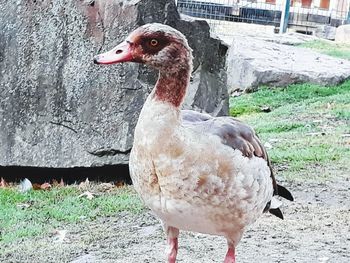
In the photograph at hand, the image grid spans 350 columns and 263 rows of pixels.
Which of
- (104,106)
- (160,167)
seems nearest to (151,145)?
(160,167)

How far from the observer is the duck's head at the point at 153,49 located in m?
3.24

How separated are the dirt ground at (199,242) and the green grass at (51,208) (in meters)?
0.11

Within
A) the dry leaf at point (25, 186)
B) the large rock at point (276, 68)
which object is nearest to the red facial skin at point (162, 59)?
the dry leaf at point (25, 186)

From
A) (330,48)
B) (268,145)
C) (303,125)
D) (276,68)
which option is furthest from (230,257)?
(330,48)

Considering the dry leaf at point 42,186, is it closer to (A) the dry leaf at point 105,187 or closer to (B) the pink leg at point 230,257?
(A) the dry leaf at point 105,187

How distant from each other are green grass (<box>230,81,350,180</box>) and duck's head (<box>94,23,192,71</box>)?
307cm

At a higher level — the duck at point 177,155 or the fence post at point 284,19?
the duck at point 177,155

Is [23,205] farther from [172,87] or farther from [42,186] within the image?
[172,87]

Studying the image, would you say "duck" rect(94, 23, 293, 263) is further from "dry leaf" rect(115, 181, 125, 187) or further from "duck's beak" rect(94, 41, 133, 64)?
"dry leaf" rect(115, 181, 125, 187)

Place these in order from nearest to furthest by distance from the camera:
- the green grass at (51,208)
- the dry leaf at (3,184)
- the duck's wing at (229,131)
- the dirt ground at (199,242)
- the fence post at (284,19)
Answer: the duck's wing at (229,131) < the dirt ground at (199,242) < the green grass at (51,208) < the dry leaf at (3,184) < the fence post at (284,19)

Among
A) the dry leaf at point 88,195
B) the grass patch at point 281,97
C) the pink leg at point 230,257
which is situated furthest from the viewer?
the grass patch at point 281,97

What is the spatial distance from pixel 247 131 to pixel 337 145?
3.88 metres

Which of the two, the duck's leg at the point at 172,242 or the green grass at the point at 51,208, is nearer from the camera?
the duck's leg at the point at 172,242

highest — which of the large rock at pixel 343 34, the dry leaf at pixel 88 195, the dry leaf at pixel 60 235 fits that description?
the dry leaf at pixel 60 235
